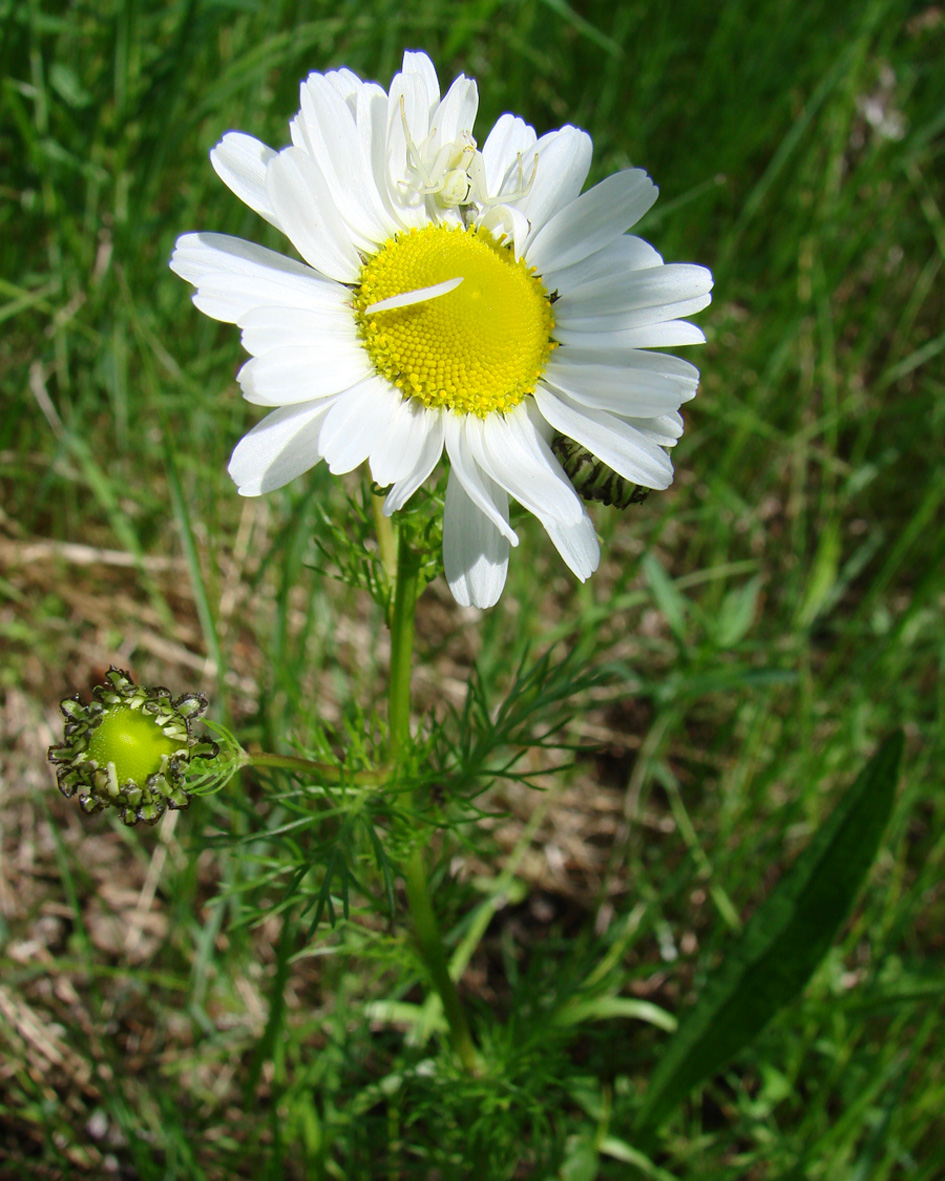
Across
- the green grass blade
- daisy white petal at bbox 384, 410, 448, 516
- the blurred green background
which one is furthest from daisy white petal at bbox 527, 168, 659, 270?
the green grass blade

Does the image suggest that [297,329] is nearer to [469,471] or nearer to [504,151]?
[469,471]

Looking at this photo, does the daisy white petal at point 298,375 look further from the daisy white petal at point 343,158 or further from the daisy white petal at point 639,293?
the daisy white petal at point 639,293

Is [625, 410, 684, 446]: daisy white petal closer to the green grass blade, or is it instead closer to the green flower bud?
the green flower bud

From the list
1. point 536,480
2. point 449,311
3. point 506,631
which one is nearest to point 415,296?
point 449,311

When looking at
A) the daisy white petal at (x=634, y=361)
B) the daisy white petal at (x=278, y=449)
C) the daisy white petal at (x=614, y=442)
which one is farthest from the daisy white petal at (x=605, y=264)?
the daisy white petal at (x=278, y=449)

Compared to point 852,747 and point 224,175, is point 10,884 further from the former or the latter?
point 852,747

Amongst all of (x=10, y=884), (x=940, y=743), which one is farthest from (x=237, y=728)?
(x=940, y=743)

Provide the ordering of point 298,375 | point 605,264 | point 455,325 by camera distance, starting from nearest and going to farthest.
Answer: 1. point 298,375
2. point 455,325
3. point 605,264
